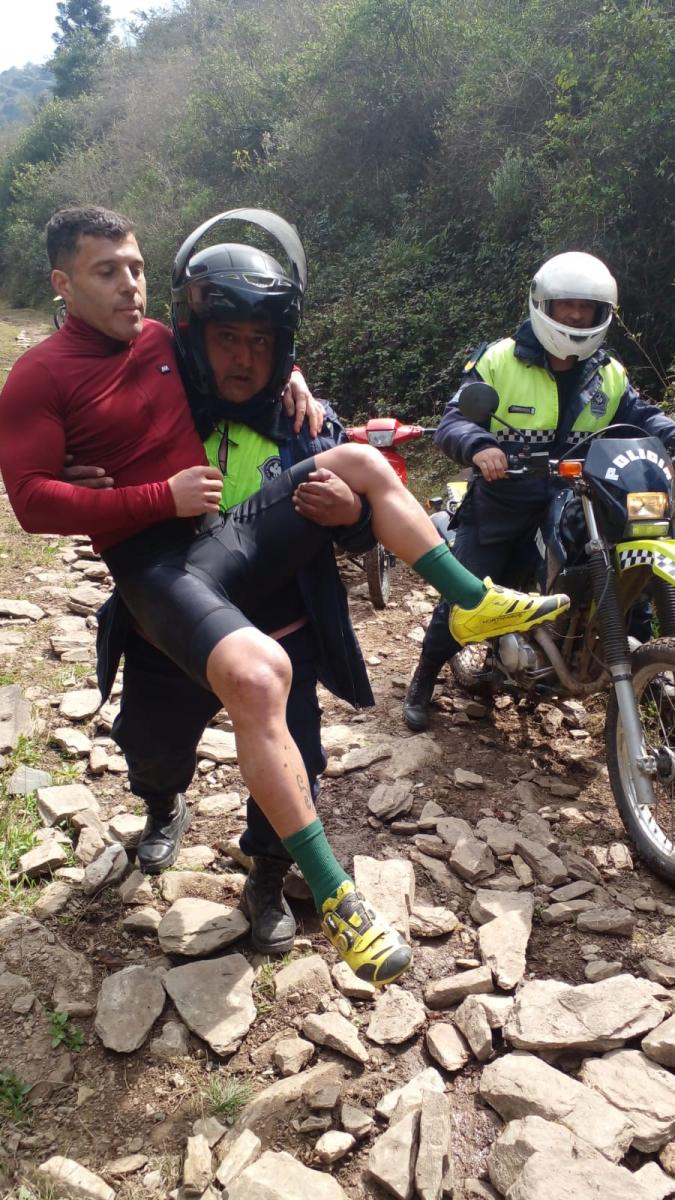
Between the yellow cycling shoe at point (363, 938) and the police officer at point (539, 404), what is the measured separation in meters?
1.99

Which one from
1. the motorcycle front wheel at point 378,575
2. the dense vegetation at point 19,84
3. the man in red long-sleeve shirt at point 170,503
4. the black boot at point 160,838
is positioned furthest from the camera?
the dense vegetation at point 19,84

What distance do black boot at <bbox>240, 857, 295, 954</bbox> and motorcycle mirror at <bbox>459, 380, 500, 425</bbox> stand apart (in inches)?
70.9

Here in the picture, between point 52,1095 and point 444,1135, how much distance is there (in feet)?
3.32

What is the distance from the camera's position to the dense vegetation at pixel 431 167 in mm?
7527

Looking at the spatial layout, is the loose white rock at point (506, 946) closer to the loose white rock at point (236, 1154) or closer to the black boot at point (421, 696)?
the loose white rock at point (236, 1154)

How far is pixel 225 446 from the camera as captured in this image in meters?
2.69

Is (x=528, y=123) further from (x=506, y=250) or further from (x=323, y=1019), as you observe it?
(x=323, y=1019)

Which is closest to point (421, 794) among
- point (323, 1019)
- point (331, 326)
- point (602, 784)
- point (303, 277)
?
point (602, 784)

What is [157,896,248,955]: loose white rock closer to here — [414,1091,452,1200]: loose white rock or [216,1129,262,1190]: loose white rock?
[216,1129,262,1190]: loose white rock

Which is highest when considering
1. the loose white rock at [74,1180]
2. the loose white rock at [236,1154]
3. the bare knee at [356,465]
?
the bare knee at [356,465]

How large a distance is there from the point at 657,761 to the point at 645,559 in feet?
2.31

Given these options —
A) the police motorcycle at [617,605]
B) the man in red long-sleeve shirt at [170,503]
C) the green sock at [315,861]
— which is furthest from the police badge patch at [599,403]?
the green sock at [315,861]

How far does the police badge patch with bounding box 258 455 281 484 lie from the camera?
270cm

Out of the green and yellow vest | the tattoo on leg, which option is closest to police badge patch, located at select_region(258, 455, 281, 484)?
the green and yellow vest
